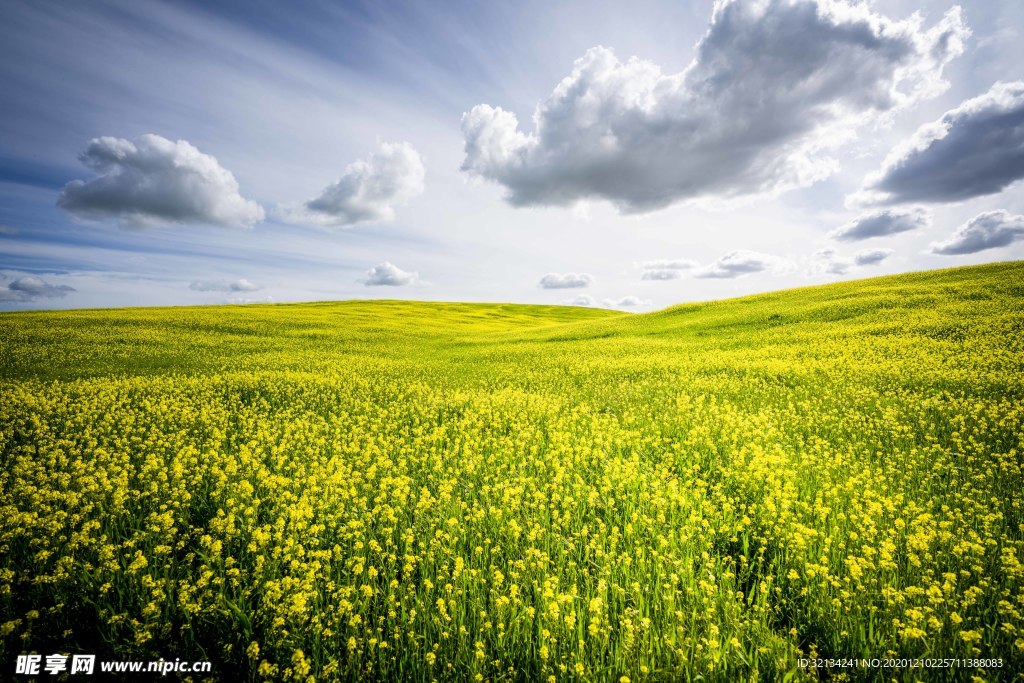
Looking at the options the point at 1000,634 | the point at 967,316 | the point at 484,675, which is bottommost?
the point at 484,675

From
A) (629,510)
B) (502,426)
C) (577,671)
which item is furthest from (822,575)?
(502,426)

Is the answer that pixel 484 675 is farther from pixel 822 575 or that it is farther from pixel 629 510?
pixel 822 575

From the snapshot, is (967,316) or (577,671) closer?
(577,671)

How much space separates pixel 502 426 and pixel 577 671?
19.6ft

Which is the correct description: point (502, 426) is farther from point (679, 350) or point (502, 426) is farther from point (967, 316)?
point (967, 316)

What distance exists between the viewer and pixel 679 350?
20.3m

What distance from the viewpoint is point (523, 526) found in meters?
4.78

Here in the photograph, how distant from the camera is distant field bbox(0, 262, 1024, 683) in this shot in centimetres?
313

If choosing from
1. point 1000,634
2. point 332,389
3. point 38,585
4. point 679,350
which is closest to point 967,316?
point 679,350

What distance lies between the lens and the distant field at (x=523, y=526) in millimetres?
3133

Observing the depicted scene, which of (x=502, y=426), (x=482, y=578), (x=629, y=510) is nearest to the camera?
(x=482, y=578)

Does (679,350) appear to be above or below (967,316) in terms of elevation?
below

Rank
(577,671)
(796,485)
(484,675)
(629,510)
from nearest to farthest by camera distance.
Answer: (577,671)
(484,675)
(629,510)
(796,485)

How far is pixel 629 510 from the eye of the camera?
16.6 ft
